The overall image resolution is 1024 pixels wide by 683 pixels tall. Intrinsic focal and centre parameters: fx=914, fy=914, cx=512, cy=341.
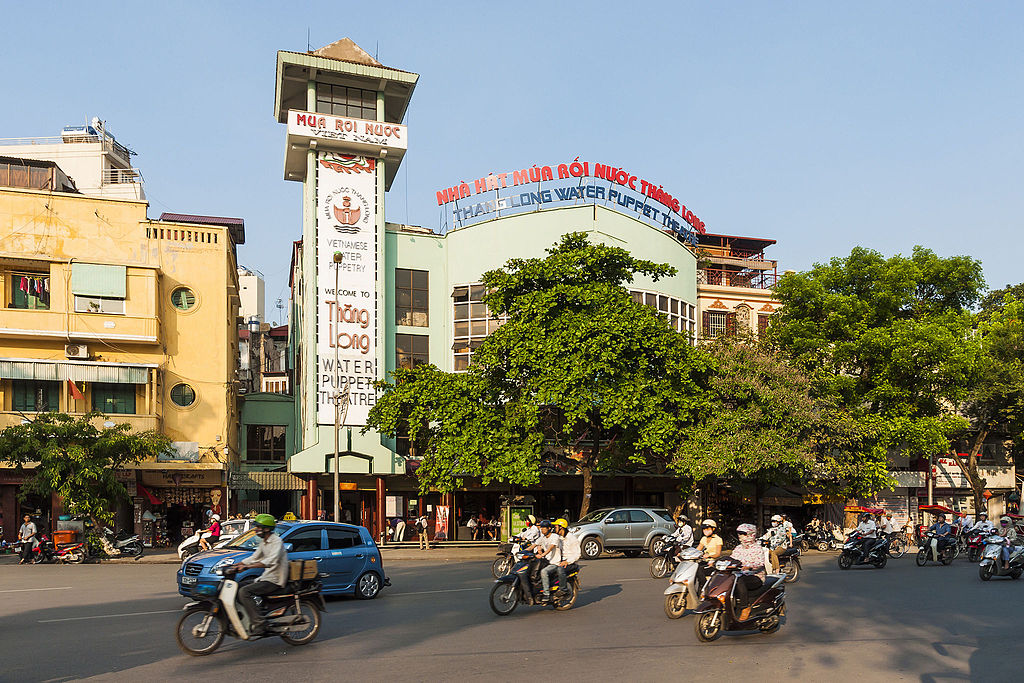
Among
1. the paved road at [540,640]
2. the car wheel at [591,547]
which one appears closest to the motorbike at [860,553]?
the paved road at [540,640]

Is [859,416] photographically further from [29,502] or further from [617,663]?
[29,502]

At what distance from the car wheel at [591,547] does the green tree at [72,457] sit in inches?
619

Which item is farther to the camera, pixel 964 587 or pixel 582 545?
pixel 582 545

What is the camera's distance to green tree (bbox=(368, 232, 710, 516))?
3027cm

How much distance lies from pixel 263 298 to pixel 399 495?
152 feet

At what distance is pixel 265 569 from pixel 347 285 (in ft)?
97.8

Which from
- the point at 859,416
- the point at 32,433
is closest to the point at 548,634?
the point at 32,433

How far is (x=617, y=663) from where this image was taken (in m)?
10.6

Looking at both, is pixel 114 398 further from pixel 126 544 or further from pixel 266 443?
pixel 266 443

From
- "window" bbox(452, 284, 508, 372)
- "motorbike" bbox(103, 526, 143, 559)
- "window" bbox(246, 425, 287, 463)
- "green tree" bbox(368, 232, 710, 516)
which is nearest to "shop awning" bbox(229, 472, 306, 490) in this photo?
"window" bbox(246, 425, 287, 463)

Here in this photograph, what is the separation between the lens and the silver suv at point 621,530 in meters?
29.0

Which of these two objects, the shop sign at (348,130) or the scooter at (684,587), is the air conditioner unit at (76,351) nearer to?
the shop sign at (348,130)

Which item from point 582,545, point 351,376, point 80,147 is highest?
point 80,147

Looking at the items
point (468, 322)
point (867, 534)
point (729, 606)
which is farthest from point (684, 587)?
point (468, 322)
